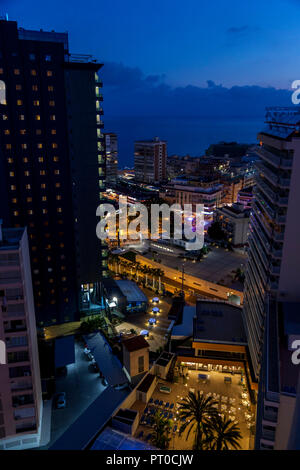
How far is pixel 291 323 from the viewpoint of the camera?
66.8 ft

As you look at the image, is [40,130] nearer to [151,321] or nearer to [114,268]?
[151,321]

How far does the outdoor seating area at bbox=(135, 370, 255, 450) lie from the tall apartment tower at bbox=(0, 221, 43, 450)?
6980 millimetres

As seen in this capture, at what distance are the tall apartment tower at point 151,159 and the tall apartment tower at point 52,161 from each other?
83.3m

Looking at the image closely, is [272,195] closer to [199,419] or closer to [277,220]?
[277,220]

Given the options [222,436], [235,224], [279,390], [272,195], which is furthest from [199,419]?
[235,224]

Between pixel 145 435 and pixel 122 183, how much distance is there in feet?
330

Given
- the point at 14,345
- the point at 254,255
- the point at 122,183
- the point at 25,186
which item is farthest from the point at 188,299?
the point at 122,183

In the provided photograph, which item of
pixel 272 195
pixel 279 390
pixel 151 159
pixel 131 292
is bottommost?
pixel 131 292

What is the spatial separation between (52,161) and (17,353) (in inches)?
751

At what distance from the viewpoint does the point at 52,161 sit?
32.8 meters

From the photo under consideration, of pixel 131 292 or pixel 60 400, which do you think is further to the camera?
pixel 131 292

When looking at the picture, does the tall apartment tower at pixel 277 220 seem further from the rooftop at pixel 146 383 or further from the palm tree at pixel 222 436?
the rooftop at pixel 146 383

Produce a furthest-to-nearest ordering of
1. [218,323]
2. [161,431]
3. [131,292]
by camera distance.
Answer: [131,292] < [218,323] < [161,431]

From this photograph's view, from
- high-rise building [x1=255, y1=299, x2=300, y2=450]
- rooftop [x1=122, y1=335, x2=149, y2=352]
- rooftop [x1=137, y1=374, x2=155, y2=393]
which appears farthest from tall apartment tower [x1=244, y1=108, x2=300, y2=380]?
rooftop [x1=122, y1=335, x2=149, y2=352]
